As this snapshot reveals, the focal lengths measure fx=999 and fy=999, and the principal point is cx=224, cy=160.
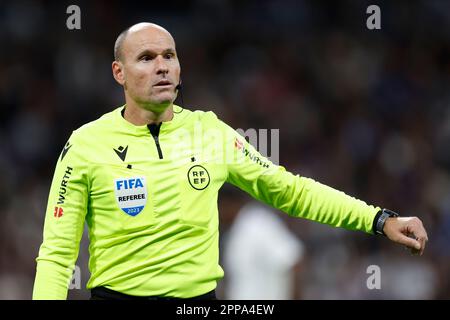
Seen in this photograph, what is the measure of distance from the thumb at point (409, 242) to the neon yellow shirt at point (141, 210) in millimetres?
239

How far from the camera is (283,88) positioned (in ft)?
40.4

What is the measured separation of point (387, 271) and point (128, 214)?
6755mm

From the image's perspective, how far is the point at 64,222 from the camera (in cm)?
473

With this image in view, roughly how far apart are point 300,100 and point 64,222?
25.7 feet

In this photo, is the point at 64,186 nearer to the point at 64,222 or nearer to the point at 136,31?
the point at 64,222

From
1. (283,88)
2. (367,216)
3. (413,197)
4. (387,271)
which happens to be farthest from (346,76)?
(367,216)

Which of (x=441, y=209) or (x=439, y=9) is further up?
(x=439, y=9)

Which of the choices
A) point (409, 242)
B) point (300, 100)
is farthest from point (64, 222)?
point (300, 100)

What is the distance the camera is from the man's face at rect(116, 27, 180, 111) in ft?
16.1

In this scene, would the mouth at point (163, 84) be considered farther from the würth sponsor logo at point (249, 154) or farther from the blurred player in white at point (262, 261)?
the blurred player in white at point (262, 261)

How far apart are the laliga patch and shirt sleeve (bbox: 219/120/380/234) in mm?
503

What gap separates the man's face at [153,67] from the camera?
16.1 ft
